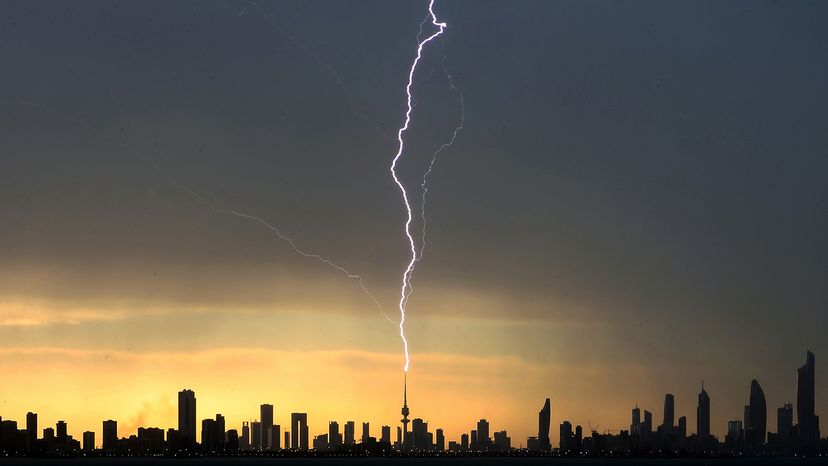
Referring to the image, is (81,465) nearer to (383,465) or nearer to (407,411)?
(383,465)

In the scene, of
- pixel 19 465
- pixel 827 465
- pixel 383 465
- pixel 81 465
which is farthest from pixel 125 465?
pixel 827 465

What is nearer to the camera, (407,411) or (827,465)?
(407,411)

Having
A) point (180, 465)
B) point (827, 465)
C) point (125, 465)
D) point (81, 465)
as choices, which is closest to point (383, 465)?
point (180, 465)

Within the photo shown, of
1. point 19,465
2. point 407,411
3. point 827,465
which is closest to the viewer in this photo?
point 407,411

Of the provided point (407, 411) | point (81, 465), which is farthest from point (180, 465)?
point (407, 411)

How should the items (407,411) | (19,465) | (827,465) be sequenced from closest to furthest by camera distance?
(407,411) < (19,465) < (827,465)

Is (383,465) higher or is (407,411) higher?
(407,411)

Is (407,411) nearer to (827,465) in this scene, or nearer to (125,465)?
(125,465)

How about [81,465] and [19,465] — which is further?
[81,465]
